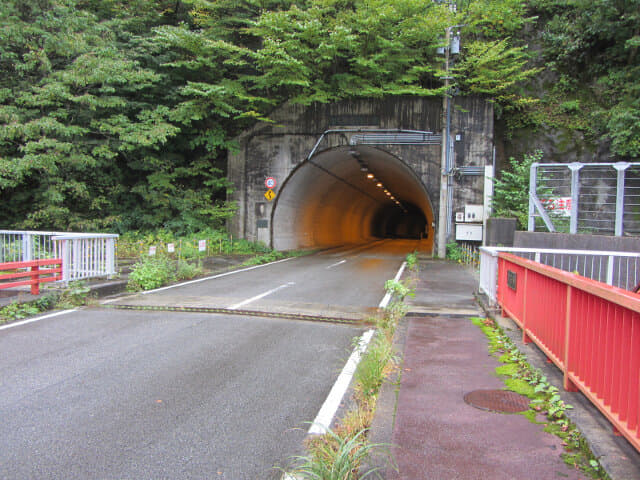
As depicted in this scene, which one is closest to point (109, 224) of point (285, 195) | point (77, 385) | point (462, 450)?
point (285, 195)

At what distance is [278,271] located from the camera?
15672 mm

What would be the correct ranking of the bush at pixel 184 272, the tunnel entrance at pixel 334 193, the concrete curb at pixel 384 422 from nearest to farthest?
the concrete curb at pixel 384 422 → the bush at pixel 184 272 → the tunnel entrance at pixel 334 193

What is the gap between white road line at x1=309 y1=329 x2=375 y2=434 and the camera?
3.82 meters

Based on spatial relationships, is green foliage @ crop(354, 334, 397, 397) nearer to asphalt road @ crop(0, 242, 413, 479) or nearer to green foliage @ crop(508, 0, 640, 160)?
asphalt road @ crop(0, 242, 413, 479)

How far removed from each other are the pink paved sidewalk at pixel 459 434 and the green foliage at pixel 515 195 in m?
14.1

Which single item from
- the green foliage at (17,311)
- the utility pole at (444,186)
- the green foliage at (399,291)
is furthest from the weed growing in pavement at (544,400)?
the utility pole at (444,186)

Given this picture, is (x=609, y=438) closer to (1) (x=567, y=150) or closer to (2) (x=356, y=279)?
(2) (x=356, y=279)

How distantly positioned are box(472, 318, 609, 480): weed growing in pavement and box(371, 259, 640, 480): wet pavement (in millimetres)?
82

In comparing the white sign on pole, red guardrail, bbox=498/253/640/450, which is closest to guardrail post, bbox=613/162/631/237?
red guardrail, bbox=498/253/640/450

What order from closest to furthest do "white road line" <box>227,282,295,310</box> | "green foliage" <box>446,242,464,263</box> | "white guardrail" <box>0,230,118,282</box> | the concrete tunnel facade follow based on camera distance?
"white road line" <box>227,282,295,310</box>, "white guardrail" <box>0,230,118,282</box>, "green foliage" <box>446,242,464,263</box>, the concrete tunnel facade

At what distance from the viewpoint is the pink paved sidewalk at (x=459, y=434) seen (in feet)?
9.78

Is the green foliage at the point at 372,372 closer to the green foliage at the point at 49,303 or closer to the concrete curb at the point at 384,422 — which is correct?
the concrete curb at the point at 384,422

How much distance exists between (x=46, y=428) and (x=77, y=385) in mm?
1021

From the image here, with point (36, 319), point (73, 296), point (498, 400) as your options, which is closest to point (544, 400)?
point (498, 400)
